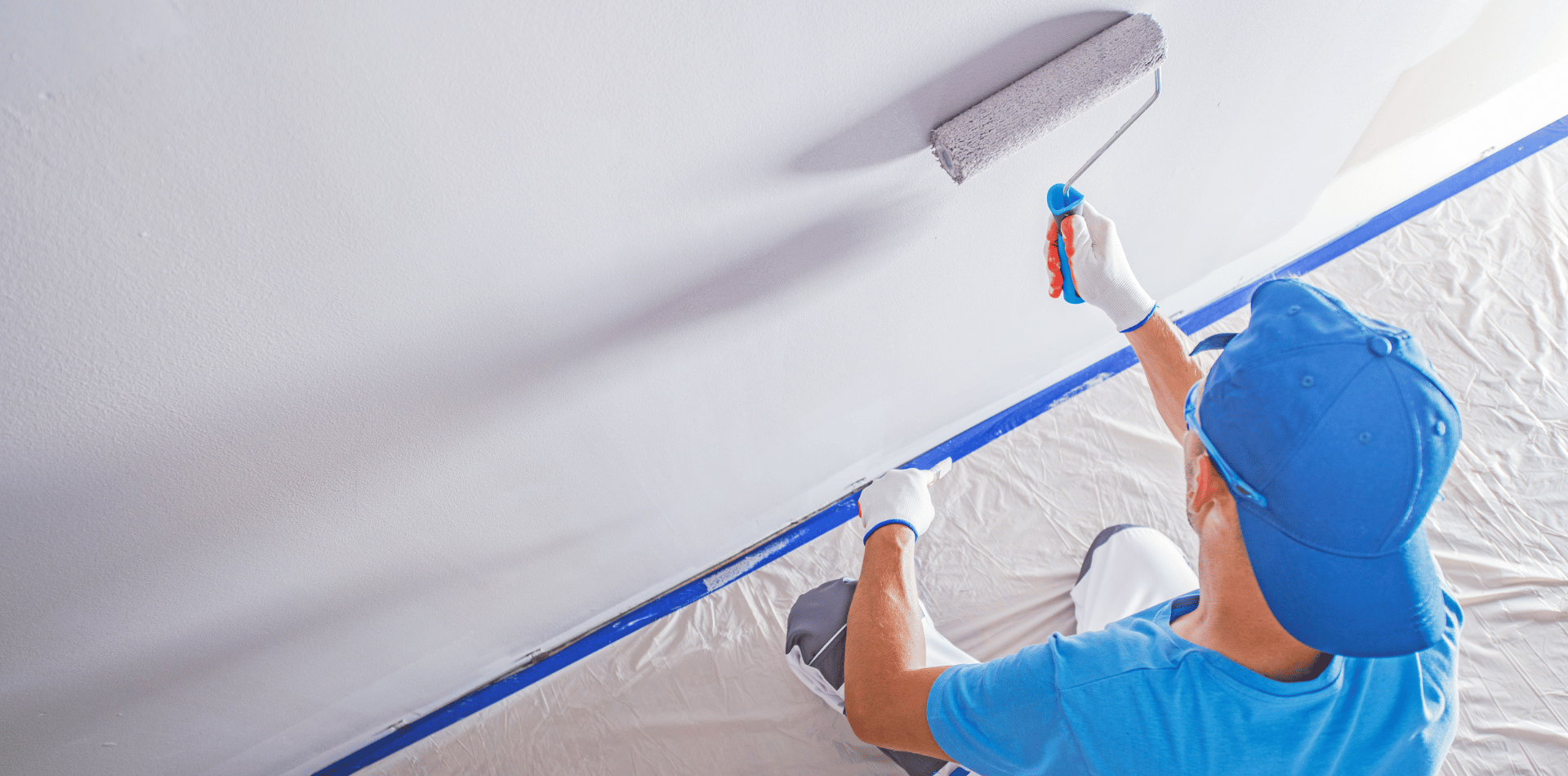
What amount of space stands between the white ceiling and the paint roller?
1.4 inches

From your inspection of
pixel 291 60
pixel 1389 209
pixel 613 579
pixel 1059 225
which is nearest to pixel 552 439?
pixel 613 579

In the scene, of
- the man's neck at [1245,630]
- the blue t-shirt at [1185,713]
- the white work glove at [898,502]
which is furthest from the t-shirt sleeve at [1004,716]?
the white work glove at [898,502]

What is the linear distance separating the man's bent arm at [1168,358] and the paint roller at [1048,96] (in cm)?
41

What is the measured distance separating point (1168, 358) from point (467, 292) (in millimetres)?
986

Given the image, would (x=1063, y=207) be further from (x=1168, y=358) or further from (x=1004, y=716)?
(x=1004, y=716)

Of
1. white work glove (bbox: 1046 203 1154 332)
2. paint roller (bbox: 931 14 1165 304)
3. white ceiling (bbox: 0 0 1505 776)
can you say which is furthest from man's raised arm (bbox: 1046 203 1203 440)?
paint roller (bbox: 931 14 1165 304)

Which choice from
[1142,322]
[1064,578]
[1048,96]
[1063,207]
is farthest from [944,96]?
[1064,578]

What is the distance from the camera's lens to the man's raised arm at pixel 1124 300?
104 cm

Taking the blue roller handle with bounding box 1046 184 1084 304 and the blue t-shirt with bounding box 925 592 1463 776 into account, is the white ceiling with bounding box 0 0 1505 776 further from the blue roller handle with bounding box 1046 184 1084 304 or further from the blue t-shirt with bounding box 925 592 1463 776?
the blue t-shirt with bounding box 925 592 1463 776

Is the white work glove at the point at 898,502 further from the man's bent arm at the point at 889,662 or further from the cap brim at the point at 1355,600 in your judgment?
the cap brim at the point at 1355,600

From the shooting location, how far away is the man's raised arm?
41.1 inches

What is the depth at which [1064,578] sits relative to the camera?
1.26m

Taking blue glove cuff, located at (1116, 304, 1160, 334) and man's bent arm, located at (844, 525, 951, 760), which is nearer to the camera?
man's bent arm, located at (844, 525, 951, 760)

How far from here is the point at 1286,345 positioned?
74 cm
